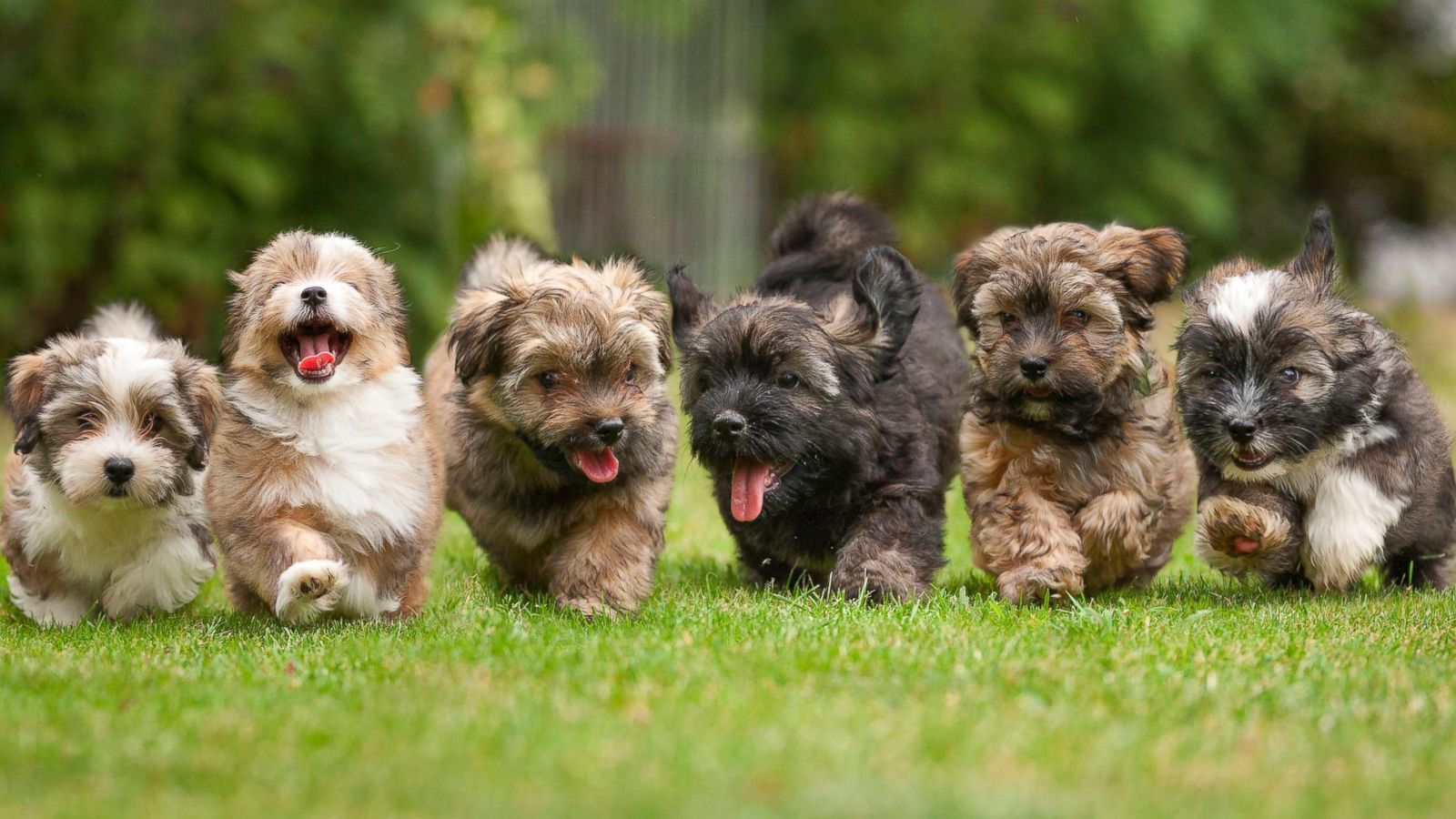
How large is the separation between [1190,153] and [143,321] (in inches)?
528

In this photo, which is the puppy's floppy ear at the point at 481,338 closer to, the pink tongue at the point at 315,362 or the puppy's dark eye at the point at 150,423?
the pink tongue at the point at 315,362

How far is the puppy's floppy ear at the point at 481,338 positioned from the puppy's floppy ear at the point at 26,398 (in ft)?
5.09

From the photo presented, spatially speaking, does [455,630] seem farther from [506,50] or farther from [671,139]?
[671,139]

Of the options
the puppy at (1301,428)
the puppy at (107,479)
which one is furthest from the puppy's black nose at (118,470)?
the puppy at (1301,428)

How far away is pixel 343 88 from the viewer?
13172mm

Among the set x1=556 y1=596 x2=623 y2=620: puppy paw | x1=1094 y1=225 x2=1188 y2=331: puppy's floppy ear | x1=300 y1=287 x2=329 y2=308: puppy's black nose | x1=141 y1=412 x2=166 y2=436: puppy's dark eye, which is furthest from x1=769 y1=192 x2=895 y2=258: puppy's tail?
x1=141 y1=412 x2=166 y2=436: puppy's dark eye

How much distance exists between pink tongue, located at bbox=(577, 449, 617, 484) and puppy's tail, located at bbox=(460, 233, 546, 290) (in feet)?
4.87

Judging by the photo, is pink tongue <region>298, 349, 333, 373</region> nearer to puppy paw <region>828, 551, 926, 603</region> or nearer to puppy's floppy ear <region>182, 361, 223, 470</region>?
puppy's floppy ear <region>182, 361, 223, 470</region>

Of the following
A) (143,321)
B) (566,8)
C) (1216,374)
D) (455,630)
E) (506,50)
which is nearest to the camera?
(455,630)

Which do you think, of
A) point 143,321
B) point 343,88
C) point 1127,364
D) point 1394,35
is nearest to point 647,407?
point 1127,364

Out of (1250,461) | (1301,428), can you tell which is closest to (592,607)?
(1250,461)

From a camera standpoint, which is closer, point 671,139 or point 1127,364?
point 1127,364

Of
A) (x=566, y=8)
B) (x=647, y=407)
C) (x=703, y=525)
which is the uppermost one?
(x=566, y=8)

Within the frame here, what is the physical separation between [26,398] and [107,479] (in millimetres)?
547
